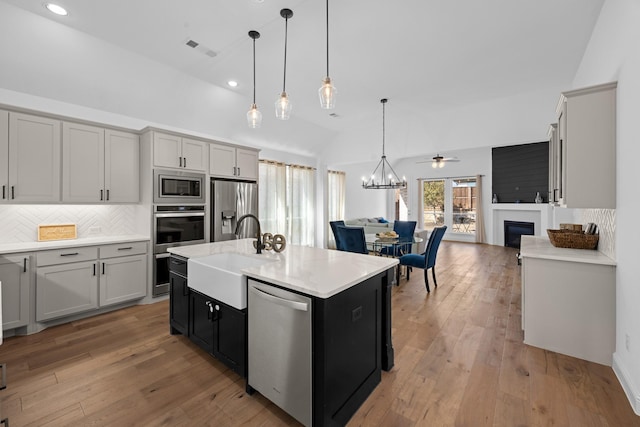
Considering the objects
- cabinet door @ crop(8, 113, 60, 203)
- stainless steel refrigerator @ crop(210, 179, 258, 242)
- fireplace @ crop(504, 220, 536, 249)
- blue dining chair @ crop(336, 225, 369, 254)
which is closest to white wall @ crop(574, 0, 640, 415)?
blue dining chair @ crop(336, 225, 369, 254)

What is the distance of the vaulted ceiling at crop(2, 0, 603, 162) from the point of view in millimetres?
2531

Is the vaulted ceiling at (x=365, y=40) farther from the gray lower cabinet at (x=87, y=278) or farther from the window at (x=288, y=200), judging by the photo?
the gray lower cabinet at (x=87, y=278)

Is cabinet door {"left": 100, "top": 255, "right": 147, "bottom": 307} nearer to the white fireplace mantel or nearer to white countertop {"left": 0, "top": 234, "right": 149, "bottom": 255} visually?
white countertop {"left": 0, "top": 234, "right": 149, "bottom": 255}

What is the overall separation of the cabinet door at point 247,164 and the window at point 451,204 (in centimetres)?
732

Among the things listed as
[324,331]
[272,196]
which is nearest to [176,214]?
[272,196]

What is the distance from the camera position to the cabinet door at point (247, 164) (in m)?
4.56

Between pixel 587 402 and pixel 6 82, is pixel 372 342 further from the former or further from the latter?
pixel 6 82

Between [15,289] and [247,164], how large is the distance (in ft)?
10.1

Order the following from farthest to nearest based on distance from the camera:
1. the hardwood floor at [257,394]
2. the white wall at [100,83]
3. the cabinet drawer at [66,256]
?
1. the cabinet drawer at [66,256]
2. the white wall at [100,83]
3. the hardwood floor at [257,394]

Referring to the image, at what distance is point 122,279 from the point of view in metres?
3.36

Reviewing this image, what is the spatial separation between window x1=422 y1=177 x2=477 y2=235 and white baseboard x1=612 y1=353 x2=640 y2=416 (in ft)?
25.9

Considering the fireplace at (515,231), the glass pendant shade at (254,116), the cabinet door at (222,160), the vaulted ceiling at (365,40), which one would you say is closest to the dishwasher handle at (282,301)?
the glass pendant shade at (254,116)

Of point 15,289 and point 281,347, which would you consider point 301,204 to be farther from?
point 281,347

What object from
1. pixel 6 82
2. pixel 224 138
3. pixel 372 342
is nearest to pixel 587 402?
pixel 372 342
